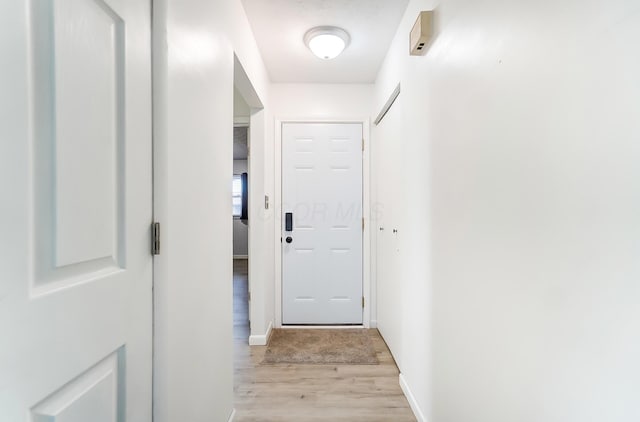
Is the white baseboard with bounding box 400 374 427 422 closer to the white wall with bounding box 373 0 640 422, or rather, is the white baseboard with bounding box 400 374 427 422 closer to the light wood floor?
the light wood floor

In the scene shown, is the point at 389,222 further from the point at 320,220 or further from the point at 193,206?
the point at 193,206

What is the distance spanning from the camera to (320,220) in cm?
312

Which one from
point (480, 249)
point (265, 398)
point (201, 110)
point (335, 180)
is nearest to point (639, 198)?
point (480, 249)

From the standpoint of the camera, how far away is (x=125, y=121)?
816 millimetres

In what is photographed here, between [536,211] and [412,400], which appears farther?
[412,400]

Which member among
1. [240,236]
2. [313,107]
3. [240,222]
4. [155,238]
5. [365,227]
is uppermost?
[313,107]

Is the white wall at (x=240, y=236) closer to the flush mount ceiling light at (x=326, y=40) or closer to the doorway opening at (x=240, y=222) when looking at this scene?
the doorway opening at (x=240, y=222)

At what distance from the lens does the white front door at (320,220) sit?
3104 millimetres

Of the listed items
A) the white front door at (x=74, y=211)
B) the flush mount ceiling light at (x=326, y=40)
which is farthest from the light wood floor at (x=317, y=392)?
the flush mount ceiling light at (x=326, y=40)

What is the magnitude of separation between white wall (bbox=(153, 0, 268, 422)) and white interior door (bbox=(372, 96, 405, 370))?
121 centimetres

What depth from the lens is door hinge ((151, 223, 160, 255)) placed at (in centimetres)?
95

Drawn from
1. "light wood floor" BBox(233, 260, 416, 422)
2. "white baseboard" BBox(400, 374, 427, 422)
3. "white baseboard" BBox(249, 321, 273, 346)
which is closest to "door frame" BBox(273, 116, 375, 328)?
"white baseboard" BBox(249, 321, 273, 346)

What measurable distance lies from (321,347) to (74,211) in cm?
238

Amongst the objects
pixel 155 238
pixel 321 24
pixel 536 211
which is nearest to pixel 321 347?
pixel 155 238
